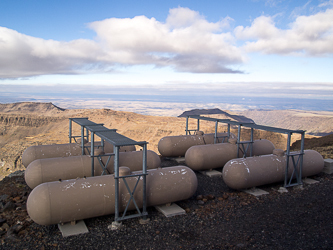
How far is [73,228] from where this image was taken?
22.4ft

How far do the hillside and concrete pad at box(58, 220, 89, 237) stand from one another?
2099 cm

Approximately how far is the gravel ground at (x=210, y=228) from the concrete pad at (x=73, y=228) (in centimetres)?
13

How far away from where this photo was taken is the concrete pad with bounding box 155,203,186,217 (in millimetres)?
7820

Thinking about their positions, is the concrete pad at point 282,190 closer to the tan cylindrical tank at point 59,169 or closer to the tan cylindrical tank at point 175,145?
the tan cylindrical tank at point 59,169

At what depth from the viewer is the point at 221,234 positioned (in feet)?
22.4

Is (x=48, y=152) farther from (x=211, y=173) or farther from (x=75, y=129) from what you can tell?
(x=75, y=129)

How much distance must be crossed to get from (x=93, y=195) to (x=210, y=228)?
343 centimetres

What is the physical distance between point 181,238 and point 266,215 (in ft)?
10.3

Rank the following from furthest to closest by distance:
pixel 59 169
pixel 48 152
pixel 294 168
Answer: pixel 48 152
pixel 294 168
pixel 59 169

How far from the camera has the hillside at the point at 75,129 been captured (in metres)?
31.1

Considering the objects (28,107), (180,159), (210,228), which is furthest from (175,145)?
(28,107)

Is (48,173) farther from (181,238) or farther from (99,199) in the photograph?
(181,238)

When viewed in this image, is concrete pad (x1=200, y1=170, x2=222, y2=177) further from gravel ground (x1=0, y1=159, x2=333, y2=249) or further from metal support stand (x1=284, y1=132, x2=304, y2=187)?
metal support stand (x1=284, y1=132, x2=304, y2=187)

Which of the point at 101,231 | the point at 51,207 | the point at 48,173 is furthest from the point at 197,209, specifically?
the point at 48,173
